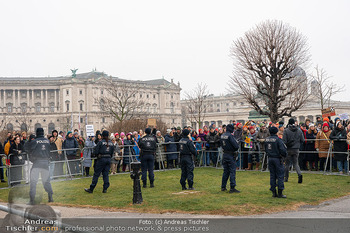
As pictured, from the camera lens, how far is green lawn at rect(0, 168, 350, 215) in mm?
10914

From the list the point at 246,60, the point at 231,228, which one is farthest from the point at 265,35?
the point at 231,228

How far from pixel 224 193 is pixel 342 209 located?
3.74 meters

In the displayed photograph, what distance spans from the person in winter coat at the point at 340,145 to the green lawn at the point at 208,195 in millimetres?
769

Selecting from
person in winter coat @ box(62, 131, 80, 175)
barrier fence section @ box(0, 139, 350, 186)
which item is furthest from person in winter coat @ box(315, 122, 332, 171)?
person in winter coat @ box(62, 131, 80, 175)

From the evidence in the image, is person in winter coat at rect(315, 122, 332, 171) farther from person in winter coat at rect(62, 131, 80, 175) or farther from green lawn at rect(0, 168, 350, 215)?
person in winter coat at rect(62, 131, 80, 175)

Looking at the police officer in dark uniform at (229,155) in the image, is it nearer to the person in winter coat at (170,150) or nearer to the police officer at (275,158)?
the police officer at (275,158)

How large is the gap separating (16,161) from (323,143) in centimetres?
1310

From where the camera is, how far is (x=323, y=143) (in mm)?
17922

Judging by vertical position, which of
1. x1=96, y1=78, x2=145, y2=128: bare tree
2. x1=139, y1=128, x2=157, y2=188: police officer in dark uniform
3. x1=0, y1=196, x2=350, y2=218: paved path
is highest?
x1=96, y1=78, x2=145, y2=128: bare tree

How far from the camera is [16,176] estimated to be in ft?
56.9

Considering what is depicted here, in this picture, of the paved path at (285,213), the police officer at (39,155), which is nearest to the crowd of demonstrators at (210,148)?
the police officer at (39,155)

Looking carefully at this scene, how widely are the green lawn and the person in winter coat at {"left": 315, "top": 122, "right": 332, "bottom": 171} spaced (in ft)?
3.84

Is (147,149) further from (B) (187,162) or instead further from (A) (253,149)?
(A) (253,149)

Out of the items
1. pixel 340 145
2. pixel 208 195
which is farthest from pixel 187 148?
pixel 340 145
